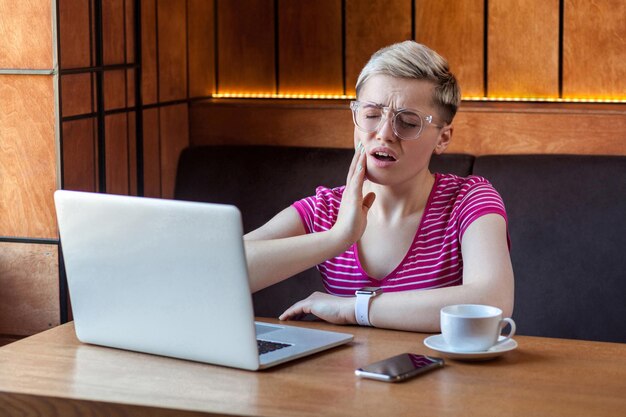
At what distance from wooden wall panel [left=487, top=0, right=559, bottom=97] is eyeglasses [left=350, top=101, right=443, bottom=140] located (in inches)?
52.8

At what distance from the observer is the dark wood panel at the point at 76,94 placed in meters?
2.53

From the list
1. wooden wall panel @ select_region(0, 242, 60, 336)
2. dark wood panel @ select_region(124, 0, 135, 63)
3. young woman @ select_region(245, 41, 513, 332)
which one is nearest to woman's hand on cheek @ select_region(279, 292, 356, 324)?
young woman @ select_region(245, 41, 513, 332)

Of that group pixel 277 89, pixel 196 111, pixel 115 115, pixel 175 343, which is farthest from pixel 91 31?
pixel 175 343

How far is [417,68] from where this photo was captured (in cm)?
196

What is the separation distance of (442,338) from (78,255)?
2.01ft

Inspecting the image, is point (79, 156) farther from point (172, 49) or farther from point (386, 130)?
point (386, 130)

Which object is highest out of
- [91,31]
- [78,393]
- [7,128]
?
[91,31]

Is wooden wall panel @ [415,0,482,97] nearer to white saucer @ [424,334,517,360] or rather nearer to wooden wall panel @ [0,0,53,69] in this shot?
wooden wall panel @ [0,0,53,69]

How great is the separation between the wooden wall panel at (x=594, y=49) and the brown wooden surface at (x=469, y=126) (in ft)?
Answer: 0.44

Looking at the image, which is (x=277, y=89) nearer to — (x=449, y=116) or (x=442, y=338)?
(x=449, y=116)

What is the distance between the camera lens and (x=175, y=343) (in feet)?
4.89

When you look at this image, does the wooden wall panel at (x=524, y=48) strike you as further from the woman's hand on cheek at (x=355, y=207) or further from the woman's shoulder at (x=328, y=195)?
the woman's hand on cheek at (x=355, y=207)

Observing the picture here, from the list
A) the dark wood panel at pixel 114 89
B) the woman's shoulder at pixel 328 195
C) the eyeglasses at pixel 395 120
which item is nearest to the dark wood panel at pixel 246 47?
the dark wood panel at pixel 114 89

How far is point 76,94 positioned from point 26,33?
0.21m
